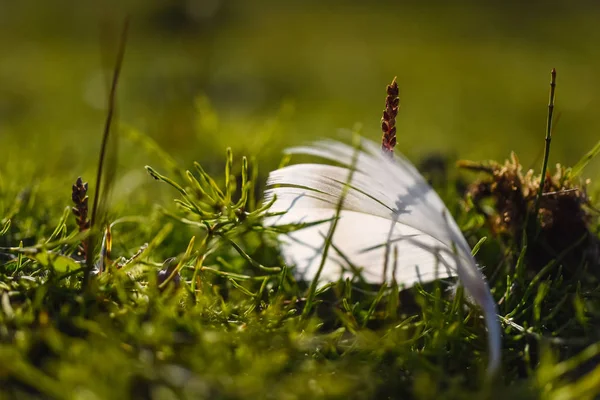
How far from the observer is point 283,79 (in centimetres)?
516

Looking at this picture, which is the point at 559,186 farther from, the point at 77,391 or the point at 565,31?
the point at 565,31

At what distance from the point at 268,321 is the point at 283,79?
4374 mm

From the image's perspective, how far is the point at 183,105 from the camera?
3.74m

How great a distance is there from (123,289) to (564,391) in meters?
0.54

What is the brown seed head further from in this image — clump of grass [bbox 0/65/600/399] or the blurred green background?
the blurred green background

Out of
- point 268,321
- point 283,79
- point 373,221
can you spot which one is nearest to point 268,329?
point 268,321

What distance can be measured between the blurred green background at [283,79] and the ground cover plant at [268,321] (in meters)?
0.28

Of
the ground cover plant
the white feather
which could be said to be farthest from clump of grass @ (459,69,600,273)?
the white feather

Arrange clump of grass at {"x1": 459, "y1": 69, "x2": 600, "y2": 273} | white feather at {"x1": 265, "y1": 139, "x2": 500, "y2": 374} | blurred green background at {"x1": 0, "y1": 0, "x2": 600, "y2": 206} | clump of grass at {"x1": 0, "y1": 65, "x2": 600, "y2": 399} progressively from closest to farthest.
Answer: clump of grass at {"x1": 0, "y1": 65, "x2": 600, "y2": 399}
white feather at {"x1": 265, "y1": 139, "x2": 500, "y2": 374}
clump of grass at {"x1": 459, "y1": 69, "x2": 600, "y2": 273}
blurred green background at {"x1": 0, "y1": 0, "x2": 600, "y2": 206}

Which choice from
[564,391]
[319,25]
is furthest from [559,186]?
[319,25]

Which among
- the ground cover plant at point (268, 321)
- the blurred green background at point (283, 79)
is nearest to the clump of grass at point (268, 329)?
the ground cover plant at point (268, 321)

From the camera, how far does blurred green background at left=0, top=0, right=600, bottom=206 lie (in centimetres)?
283

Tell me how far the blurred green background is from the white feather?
0.30m

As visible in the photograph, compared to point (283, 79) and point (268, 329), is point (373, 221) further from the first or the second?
point (283, 79)
